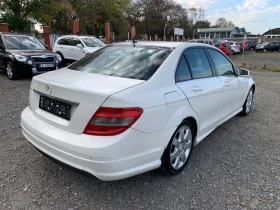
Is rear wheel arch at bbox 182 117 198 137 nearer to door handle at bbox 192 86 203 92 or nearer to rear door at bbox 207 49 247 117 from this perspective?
door handle at bbox 192 86 203 92

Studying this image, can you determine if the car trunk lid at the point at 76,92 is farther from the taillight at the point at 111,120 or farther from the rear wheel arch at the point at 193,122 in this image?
the rear wheel arch at the point at 193,122

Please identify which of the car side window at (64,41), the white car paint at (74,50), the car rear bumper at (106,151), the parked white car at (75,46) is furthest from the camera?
the car side window at (64,41)

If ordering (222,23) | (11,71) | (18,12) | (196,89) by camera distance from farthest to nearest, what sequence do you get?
(222,23) < (18,12) < (11,71) < (196,89)

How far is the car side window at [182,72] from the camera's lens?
2801mm

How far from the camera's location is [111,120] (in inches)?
83.8

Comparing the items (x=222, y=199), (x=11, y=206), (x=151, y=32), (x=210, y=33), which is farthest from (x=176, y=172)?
(x=210, y=33)

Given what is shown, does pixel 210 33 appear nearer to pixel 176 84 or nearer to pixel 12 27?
pixel 12 27

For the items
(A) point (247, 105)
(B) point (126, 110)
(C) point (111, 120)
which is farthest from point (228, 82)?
(C) point (111, 120)

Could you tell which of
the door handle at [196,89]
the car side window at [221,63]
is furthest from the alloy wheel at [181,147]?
the car side window at [221,63]

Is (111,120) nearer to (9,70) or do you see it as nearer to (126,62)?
(126,62)

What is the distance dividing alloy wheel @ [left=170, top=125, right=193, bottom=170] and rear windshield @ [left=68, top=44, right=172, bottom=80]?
805 millimetres

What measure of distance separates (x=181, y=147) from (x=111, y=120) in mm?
1167

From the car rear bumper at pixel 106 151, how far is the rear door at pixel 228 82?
1900 millimetres

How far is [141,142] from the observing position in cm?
225
